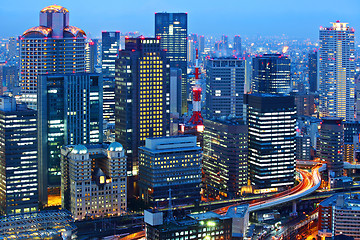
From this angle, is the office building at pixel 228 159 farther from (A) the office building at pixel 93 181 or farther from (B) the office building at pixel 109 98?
(B) the office building at pixel 109 98

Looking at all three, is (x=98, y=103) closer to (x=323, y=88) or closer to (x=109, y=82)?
(x=109, y=82)

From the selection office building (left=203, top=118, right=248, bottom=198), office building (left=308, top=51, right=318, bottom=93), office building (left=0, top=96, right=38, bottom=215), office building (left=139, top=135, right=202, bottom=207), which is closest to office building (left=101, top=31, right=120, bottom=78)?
office building (left=308, top=51, right=318, bottom=93)

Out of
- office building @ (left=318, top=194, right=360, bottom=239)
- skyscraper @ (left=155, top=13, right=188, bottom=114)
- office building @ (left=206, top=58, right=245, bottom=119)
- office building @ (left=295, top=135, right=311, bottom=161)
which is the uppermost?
skyscraper @ (left=155, top=13, right=188, bottom=114)

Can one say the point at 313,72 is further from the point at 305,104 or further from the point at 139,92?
the point at 139,92

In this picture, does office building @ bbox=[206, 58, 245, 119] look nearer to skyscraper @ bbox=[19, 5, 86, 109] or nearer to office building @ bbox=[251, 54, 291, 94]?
office building @ bbox=[251, 54, 291, 94]

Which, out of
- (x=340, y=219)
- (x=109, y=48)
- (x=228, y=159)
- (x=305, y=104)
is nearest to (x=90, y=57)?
(x=109, y=48)

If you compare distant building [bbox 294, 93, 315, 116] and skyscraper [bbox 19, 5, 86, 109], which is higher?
skyscraper [bbox 19, 5, 86, 109]

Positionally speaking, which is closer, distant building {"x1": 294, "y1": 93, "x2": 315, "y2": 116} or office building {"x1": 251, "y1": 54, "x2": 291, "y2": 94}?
office building {"x1": 251, "y1": 54, "x2": 291, "y2": 94}

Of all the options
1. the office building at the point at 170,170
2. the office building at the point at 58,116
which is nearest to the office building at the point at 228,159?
the office building at the point at 170,170
